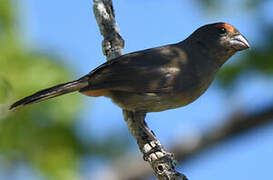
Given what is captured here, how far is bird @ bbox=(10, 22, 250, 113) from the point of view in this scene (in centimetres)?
445

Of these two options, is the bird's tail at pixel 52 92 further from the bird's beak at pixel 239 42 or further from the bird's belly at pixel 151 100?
the bird's beak at pixel 239 42

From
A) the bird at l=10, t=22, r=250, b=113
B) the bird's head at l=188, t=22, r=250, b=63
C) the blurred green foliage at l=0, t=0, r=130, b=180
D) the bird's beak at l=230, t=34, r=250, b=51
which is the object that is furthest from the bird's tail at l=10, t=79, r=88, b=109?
the bird's beak at l=230, t=34, r=250, b=51

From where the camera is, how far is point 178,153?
5.39 meters

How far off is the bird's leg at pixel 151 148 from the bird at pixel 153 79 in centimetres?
12

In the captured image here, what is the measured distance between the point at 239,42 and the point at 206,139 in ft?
4.13

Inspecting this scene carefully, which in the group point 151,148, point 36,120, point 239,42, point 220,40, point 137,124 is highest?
point 220,40

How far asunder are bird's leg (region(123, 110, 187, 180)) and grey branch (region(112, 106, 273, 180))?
2.62ft

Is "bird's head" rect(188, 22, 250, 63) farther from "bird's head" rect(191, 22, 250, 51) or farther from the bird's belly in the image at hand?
the bird's belly

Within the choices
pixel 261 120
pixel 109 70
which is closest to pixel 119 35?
pixel 109 70

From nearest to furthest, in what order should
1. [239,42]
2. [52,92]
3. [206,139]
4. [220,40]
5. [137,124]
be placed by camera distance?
[52,92], [137,124], [239,42], [220,40], [206,139]

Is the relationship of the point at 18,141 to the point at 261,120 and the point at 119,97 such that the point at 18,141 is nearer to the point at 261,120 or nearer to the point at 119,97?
the point at 119,97

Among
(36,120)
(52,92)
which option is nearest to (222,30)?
(52,92)

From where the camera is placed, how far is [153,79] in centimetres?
462

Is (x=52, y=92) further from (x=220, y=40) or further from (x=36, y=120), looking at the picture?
(x=220, y=40)
